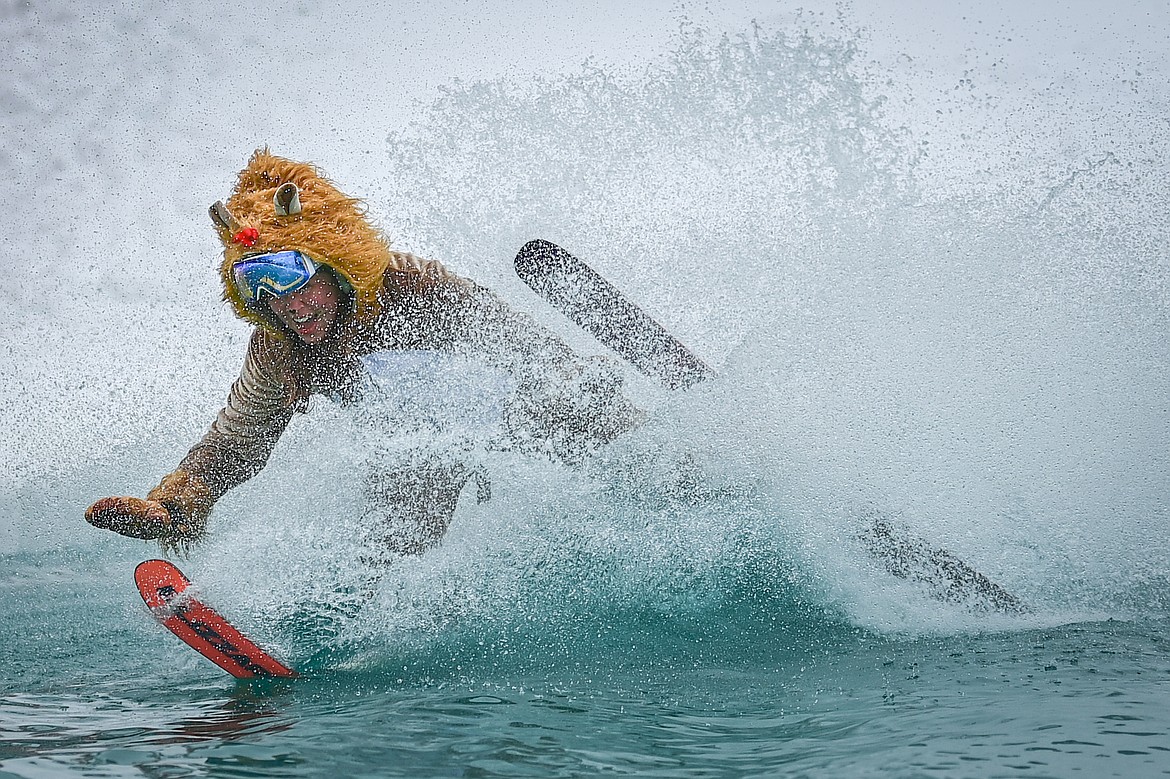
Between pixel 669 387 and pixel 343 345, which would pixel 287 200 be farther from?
pixel 669 387

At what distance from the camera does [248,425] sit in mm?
3518

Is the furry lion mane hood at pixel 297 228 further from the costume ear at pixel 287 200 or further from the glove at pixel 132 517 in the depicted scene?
the glove at pixel 132 517

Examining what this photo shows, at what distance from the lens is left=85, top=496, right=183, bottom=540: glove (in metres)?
2.94

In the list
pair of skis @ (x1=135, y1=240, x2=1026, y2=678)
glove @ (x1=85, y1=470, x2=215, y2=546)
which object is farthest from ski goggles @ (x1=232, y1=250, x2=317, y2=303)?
pair of skis @ (x1=135, y1=240, x2=1026, y2=678)

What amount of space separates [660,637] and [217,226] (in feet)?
7.03

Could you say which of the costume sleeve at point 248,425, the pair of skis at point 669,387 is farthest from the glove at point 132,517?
the costume sleeve at point 248,425

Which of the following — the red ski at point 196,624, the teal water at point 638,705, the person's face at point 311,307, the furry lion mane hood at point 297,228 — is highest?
the furry lion mane hood at point 297,228

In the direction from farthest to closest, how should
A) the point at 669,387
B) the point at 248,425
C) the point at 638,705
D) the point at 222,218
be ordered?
1. the point at 669,387
2. the point at 248,425
3. the point at 222,218
4. the point at 638,705

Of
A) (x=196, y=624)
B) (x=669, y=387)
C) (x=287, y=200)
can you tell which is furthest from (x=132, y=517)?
(x=669, y=387)

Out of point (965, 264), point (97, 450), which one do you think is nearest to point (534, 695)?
point (965, 264)

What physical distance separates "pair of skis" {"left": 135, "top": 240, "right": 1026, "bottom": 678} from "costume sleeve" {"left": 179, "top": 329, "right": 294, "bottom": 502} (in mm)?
449

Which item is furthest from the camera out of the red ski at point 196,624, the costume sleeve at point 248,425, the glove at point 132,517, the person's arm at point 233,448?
the costume sleeve at point 248,425

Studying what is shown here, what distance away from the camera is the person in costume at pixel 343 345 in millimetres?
3201

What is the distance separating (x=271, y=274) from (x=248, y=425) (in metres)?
0.71
